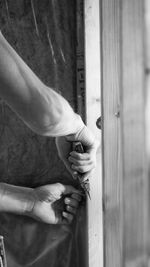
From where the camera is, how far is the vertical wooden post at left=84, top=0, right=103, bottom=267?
133 centimetres

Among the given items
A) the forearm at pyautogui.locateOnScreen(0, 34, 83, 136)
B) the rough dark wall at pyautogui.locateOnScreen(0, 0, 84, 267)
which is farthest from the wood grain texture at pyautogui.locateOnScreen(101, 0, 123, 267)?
the rough dark wall at pyautogui.locateOnScreen(0, 0, 84, 267)

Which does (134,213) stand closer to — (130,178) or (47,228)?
(130,178)

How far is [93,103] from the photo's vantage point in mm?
1349

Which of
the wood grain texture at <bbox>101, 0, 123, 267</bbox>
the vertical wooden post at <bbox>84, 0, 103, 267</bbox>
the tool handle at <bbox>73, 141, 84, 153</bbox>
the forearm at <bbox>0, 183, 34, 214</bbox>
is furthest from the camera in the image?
the forearm at <bbox>0, 183, 34, 214</bbox>

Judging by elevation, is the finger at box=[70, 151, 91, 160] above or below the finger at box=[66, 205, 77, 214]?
above

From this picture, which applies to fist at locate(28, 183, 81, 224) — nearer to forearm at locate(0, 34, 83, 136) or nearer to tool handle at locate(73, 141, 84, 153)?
tool handle at locate(73, 141, 84, 153)

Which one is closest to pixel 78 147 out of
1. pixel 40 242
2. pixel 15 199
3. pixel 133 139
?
pixel 15 199

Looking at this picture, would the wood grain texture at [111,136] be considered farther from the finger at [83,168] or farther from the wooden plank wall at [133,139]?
the finger at [83,168]

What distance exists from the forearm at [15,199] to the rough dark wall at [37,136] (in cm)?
4

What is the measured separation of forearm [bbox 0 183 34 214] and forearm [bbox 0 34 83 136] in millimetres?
800

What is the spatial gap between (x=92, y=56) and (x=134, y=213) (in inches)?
41.9

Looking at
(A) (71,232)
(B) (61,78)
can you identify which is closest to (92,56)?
(B) (61,78)

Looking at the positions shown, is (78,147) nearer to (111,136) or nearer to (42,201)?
(42,201)

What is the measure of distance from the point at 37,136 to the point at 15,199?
0.28 metres
